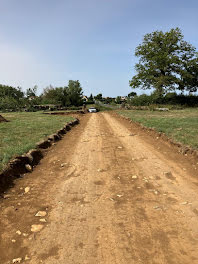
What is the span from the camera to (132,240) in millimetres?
2803

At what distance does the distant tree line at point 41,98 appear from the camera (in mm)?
41594

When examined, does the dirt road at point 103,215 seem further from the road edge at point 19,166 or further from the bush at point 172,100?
the bush at point 172,100

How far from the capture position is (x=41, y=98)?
55.8 m

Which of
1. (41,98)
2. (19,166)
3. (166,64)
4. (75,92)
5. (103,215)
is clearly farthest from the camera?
(75,92)

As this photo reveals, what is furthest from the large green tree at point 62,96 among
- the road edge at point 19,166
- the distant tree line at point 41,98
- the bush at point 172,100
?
the road edge at point 19,166

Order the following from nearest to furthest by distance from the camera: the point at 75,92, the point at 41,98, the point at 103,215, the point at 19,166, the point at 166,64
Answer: the point at 103,215 → the point at 19,166 → the point at 166,64 → the point at 41,98 → the point at 75,92

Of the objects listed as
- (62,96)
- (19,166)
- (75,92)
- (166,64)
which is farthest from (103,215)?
(75,92)

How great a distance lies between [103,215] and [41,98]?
5571 centimetres

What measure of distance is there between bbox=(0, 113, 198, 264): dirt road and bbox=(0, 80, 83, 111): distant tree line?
125 ft

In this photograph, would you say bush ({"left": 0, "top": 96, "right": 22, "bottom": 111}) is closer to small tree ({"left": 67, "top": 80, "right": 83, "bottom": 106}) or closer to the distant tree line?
the distant tree line

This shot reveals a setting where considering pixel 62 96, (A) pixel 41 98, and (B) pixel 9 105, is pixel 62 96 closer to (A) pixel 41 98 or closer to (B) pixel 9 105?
(A) pixel 41 98

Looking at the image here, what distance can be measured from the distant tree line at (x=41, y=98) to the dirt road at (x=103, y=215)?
38.2 meters

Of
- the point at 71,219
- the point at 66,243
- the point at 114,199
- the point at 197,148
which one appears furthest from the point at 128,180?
the point at 197,148

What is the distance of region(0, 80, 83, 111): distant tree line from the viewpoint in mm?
41594
